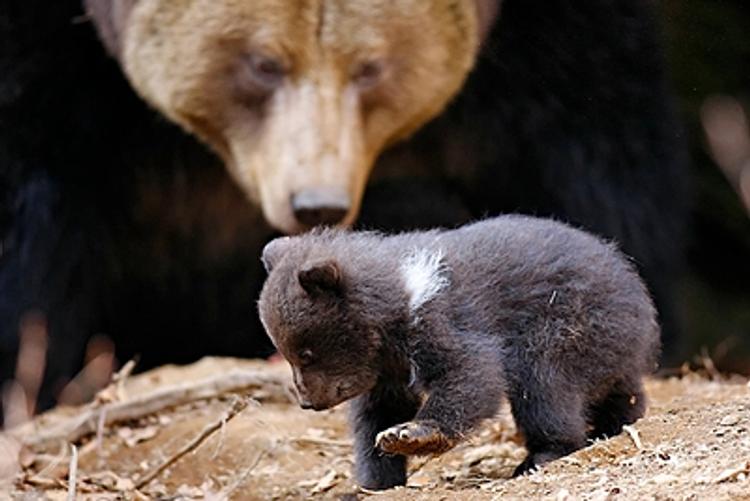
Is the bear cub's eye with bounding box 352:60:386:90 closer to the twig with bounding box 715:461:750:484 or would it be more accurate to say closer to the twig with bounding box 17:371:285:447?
the twig with bounding box 17:371:285:447

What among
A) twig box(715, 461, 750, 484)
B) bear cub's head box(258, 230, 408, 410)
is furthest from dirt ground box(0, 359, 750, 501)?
bear cub's head box(258, 230, 408, 410)

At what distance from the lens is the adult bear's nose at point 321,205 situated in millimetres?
4785

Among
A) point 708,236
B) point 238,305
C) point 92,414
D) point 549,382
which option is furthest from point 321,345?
point 708,236

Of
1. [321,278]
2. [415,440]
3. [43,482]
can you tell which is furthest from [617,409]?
[43,482]

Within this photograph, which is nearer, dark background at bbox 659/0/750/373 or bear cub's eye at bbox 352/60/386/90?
bear cub's eye at bbox 352/60/386/90

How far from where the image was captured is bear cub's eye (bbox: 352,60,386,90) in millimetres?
5148

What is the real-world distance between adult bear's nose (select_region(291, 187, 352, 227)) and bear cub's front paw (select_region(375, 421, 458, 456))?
7.23 ft

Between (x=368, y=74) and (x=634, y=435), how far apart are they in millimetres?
2541

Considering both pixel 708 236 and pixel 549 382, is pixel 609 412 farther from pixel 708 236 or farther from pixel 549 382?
pixel 708 236

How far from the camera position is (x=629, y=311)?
2922 mm

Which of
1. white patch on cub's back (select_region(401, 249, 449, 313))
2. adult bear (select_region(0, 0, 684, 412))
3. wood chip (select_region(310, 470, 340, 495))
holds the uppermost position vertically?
white patch on cub's back (select_region(401, 249, 449, 313))

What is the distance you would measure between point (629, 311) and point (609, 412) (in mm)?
258

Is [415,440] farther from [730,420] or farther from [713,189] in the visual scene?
[713,189]

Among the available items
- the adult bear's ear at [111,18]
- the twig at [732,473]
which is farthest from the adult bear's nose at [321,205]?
the twig at [732,473]
